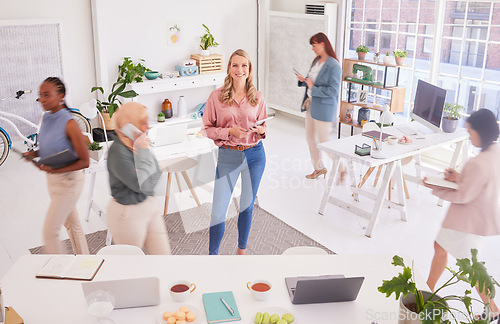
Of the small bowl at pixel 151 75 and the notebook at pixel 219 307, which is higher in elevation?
the small bowl at pixel 151 75

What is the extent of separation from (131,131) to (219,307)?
1221 millimetres

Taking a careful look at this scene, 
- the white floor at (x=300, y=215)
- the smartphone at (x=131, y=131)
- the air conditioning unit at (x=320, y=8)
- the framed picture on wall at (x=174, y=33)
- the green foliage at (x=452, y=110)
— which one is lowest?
the white floor at (x=300, y=215)

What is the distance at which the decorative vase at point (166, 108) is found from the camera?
755 cm

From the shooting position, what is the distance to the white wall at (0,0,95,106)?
6.30m

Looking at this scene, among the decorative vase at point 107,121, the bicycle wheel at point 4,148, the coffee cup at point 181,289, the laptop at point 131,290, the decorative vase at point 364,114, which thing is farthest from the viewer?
the decorative vase at point 107,121

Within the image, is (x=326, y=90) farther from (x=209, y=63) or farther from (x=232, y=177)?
(x=209, y=63)

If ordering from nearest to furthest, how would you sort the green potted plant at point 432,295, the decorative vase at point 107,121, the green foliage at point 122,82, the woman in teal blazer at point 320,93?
the green potted plant at point 432,295
the woman in teal blazer at point 320,93
the green foliage at point 122,82
the decorative vase at point 107,121

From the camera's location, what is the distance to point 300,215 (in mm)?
4891

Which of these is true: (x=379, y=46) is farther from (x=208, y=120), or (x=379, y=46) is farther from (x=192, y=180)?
(x=208, y=120)

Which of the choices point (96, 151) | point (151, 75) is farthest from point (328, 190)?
point (151, 75)

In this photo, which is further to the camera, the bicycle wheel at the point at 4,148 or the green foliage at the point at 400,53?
the green foliage at the point at 400,53

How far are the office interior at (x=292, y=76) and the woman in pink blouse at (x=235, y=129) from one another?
45.1 inches

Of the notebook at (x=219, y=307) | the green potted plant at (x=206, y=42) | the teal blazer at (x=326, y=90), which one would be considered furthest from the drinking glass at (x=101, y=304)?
the green potted plant at (x=206, y=42)

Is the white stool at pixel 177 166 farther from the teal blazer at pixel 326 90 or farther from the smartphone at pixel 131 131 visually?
the teal blazer at pixel 326 90
